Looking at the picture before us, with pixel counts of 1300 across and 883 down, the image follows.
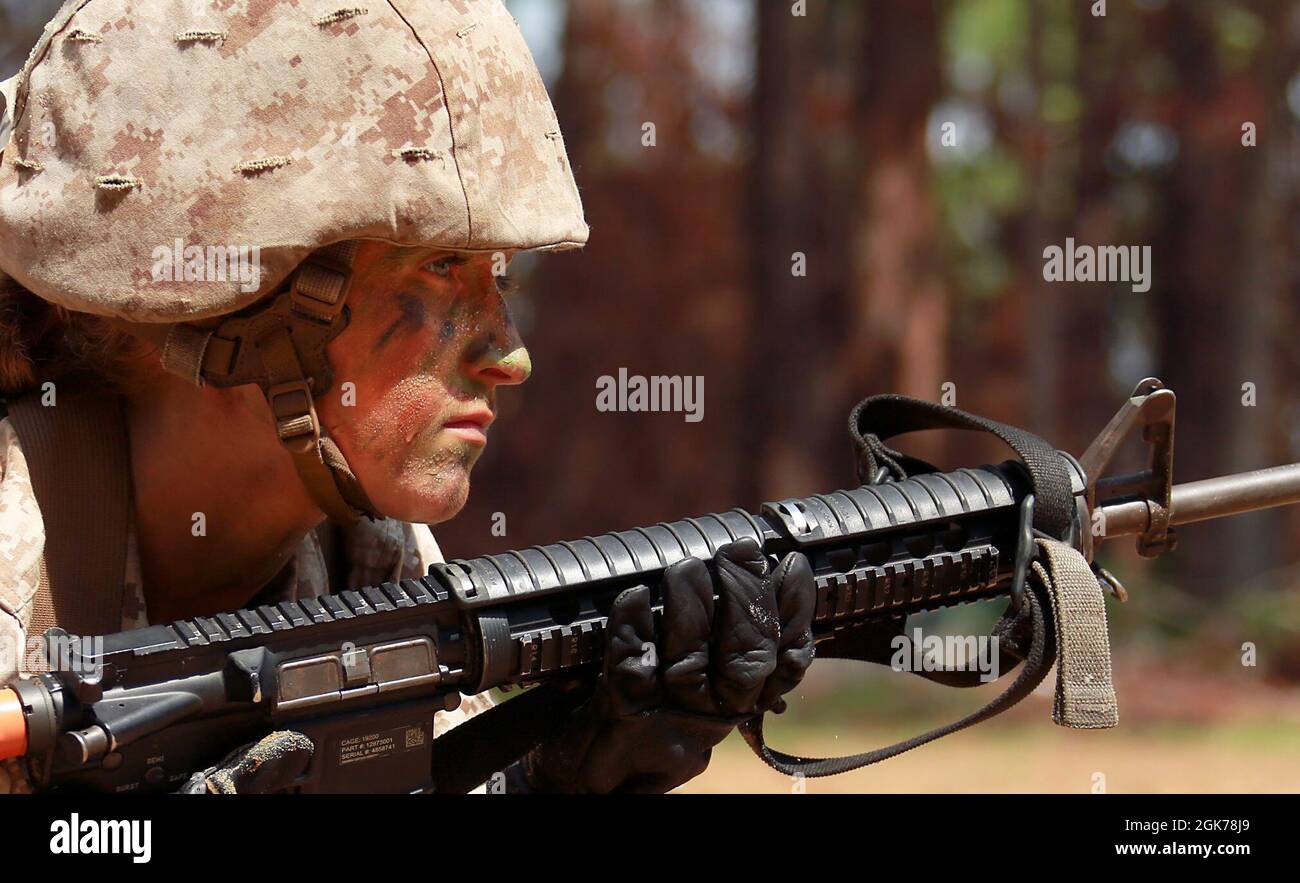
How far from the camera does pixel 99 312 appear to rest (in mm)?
2701

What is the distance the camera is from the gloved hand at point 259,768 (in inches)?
92.0

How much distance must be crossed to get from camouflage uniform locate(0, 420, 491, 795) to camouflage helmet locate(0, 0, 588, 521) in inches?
14.0

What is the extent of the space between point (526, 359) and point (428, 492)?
1.03ft

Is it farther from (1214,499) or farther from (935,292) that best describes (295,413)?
(935,292)

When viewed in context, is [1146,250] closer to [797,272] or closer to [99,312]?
[797,272]

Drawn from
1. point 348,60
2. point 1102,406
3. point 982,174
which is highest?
point 982,174

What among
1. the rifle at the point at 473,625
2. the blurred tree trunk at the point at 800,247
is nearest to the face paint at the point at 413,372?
the rifle at the point at 473,625

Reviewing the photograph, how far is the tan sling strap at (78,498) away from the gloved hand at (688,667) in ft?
2.98

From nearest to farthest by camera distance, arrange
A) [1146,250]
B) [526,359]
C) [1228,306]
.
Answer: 1. [526,359]
2. [1228,306]
3. [1146,250]

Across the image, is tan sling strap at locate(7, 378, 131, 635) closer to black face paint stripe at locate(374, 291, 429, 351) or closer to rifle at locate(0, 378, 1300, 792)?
rifle at locate(0, 378, 1300, 792)

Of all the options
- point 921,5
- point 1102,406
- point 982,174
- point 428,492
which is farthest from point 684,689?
point 982,174

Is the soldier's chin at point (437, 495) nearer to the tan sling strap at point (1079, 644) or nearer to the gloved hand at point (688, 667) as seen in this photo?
the gloved hand at point (688, 667)

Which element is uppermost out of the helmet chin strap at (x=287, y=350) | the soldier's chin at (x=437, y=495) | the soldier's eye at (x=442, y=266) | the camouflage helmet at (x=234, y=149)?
the camouflage helmet at (x=234, y=149)

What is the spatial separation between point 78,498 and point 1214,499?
7.52 feet
